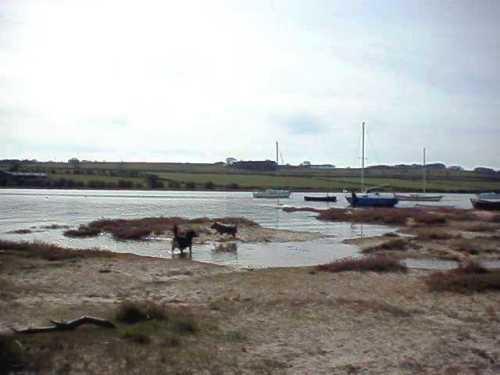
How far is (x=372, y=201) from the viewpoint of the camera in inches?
3556

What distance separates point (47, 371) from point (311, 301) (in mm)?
8554

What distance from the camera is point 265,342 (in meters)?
12.4

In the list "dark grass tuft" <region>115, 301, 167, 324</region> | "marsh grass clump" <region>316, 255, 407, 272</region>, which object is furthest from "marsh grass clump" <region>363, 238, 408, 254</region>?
"dark grass tuft" <region>115, 301, 167, 324</region>

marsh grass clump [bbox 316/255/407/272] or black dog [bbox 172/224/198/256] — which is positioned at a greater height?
black dog [bbox 172/224/198/256]

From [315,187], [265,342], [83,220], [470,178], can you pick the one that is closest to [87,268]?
[265,342]

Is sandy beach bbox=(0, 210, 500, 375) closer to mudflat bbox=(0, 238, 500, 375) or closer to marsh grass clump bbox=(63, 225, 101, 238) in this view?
mudflat bbox=(0, 238, 500, 375)

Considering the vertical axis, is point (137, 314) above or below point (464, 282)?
above

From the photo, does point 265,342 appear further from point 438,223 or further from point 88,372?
point 438,223

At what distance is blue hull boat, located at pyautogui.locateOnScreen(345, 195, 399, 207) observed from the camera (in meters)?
89.7

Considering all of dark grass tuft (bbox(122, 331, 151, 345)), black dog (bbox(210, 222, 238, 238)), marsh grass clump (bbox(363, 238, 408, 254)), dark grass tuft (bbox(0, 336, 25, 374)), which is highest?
dark grass tuft (bbox(0, 336, 25, 374))

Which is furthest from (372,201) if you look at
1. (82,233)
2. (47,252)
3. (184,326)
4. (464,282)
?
(184,326)

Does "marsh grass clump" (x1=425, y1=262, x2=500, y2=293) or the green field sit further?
the green field

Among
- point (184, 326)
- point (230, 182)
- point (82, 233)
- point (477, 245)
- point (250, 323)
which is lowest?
point (477, 245)

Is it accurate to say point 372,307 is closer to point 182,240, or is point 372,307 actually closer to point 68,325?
point 68,325
